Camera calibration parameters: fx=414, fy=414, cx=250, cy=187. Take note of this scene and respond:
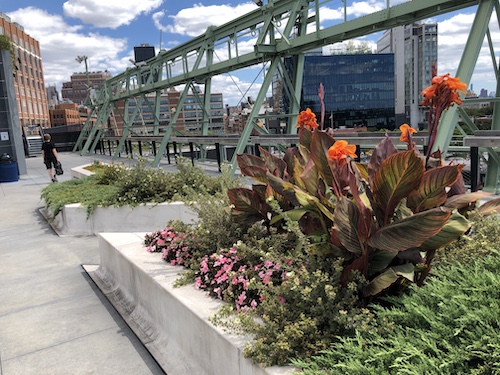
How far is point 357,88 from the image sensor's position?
87375mm

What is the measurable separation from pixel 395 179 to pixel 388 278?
480 mm

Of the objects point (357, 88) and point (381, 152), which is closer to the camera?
point (381, 152)

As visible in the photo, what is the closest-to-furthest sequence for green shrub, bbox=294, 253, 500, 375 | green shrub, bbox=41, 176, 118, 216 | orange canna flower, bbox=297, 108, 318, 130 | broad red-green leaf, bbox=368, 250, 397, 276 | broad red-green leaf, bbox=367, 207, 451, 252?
1. green shrub, bbox=294, 253, 500, 375
2. broad red-green leaf, bbox=367, 207, 451, 252
3. broad red-green leaf, bbox=368, 250, 397, 276
4. orange canna flower, bbox=297, 108, 318, 130
5. green shrub, bbox=41, 176, 118, 216

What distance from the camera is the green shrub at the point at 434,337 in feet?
4.86

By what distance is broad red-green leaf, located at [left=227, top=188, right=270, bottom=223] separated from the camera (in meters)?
3.21

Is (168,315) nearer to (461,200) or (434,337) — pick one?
(434,337)

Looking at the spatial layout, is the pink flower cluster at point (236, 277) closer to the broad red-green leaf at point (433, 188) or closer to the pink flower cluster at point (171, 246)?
the pink flower cluster at point (171, 246)

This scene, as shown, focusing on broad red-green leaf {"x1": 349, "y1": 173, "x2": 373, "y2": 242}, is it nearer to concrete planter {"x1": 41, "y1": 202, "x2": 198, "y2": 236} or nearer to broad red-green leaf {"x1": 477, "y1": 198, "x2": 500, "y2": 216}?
broad red-green leaf {"x1": 477, "y1": 198, "x2": 500, "y2": 216}

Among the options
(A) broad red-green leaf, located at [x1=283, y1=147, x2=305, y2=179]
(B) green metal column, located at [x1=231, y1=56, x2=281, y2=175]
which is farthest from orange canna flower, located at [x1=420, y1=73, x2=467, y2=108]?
(B) green metal column, located at [x1=231, y1=56, x2=281, y2=175]

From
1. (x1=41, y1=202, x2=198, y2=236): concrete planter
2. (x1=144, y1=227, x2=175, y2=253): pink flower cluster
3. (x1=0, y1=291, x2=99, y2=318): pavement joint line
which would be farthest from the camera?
(x1=41, y1=202, x2=198, y2=236): concrete planter

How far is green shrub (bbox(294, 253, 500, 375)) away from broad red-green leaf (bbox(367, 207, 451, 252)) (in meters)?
0.24

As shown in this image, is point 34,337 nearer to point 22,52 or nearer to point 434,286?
point 434,286

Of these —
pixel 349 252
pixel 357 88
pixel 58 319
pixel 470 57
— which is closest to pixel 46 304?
pixel 58 319

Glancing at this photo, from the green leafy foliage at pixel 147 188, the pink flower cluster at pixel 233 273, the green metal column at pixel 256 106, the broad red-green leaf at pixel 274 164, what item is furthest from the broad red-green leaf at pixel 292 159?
the green metal column at pixel 256 106
